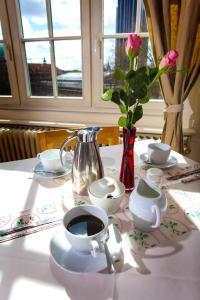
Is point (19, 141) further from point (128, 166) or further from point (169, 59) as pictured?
point (169, 59)

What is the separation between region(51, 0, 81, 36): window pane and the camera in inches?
62.9

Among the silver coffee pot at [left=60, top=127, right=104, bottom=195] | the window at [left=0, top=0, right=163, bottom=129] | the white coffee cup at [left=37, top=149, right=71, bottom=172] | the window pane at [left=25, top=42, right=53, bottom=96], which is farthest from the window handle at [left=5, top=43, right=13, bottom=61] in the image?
the silver coffee pot at [left=60, top=127, right=104, bottom=195]

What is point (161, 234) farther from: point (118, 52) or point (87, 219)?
point (118, 52)

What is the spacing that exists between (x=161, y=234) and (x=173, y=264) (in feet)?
0.29

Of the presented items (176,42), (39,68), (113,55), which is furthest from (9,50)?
(176,42)

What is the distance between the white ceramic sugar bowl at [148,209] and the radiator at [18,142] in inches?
52.9

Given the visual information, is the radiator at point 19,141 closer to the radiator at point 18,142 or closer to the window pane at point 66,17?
the radiator at point 18,142

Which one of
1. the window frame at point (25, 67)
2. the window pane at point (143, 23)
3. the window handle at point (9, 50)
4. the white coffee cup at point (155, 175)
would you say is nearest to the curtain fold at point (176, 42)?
the window pane at point (143, 23)

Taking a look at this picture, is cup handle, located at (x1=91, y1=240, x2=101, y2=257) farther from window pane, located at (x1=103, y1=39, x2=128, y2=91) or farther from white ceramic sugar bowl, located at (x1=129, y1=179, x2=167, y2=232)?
window pane, located at (x1=103, y1=39, x2=128, y2=91)

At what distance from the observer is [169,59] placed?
60 cm

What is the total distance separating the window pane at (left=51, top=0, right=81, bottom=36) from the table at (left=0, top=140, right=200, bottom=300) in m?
1.42

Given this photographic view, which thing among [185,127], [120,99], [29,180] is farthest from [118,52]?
[29,180]

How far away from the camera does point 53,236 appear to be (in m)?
0.54

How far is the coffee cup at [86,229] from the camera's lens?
468 mm
